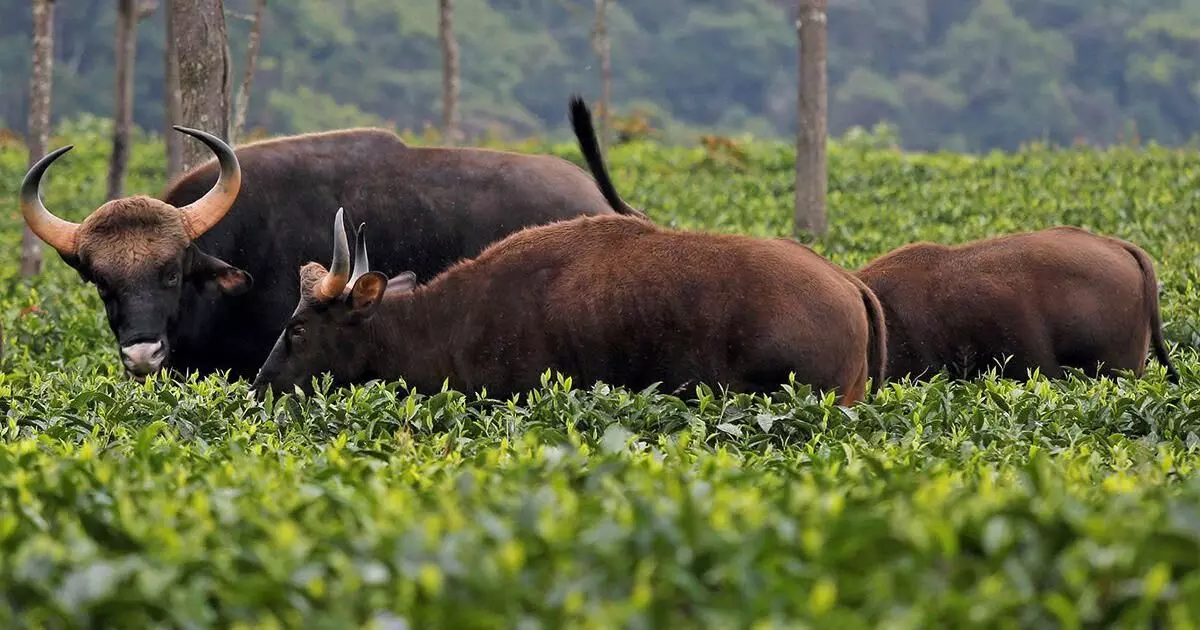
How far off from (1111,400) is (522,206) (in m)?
4.09

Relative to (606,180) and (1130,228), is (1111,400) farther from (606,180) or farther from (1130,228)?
(1130,228)

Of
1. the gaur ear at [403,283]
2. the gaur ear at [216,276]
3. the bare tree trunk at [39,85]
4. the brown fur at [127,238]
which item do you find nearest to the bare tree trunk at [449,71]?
the bare tree trunk at [39,85]

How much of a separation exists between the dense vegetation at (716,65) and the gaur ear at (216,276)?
43122mm

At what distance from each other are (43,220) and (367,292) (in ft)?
7.46

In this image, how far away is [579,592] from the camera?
135 inches

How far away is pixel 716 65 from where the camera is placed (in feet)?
206

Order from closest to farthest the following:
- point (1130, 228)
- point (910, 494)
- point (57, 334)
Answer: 1. point (910, 494)
2. point (57, 334)
3. point (1130, 228)

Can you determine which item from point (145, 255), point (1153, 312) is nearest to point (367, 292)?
point (145, 255)

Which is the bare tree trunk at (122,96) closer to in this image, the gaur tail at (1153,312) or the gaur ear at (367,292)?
the gaur ear at (367,292)

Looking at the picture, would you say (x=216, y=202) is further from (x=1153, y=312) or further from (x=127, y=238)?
(x=1153, y=312)

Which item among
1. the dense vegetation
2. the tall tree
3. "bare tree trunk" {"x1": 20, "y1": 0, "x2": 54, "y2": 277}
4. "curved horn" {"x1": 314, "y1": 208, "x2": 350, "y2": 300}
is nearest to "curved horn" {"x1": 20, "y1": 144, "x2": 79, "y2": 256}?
"curved horn" {"x1": 314, "y1": 208, "x2": 350, "y2": 300}

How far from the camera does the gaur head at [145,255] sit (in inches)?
352

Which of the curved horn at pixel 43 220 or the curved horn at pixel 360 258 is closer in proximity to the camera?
the curved horn at pixel 360 258

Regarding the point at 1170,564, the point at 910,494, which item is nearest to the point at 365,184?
the point at 910,494
